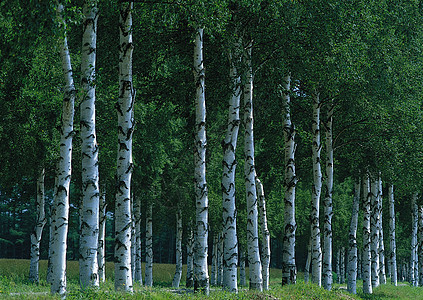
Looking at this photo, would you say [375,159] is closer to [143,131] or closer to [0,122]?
[143,131]

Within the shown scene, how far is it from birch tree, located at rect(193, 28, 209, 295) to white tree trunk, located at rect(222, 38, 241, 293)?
1168 millimetres

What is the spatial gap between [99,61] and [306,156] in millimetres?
15160

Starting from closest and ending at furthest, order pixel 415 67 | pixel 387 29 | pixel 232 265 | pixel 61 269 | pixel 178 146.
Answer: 1. pixel 61 269
2. pixel 232 265
3. pixel 387 29
4. pixel 415 67
5. pixel 178 146

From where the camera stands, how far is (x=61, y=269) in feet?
37.1

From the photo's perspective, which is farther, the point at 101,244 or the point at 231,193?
the point at 101,244

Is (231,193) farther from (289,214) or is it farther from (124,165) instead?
(124,165)

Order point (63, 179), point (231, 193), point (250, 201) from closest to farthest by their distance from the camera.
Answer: point (63, 179)
point (231, 193)
point (250, 201)

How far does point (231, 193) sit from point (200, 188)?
166 cm

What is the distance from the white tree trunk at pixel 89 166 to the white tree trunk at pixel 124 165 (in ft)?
1.81

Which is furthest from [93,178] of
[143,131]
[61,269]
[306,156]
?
[306,156]

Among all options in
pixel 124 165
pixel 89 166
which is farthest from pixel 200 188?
pixel 89 166

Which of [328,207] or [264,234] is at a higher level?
[328,207]

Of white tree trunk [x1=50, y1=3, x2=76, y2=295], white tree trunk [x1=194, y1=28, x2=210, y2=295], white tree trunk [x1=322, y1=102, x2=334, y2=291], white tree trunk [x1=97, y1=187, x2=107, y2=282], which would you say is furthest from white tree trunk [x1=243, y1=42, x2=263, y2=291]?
white tree trunk [x1=97, y1=187, x2=107, y2=282]

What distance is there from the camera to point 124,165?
12586 millimetres
